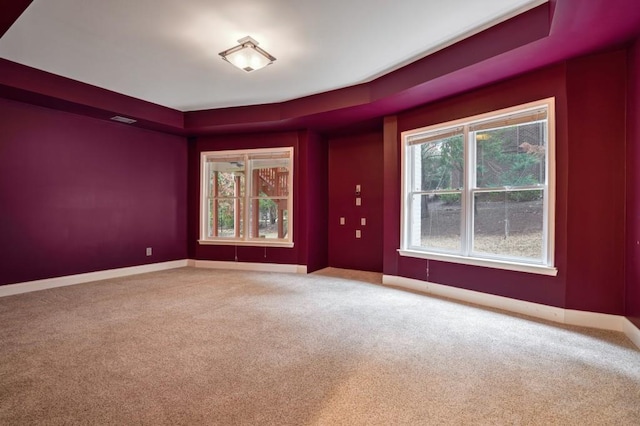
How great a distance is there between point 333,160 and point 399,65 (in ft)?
8.39

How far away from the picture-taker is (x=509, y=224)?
3.46 metres

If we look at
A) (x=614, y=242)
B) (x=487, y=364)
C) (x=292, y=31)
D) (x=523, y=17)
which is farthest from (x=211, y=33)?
(x=614, y=242)

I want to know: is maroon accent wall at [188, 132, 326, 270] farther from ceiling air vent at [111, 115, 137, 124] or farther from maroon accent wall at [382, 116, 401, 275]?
maroon accent wall at [382, 116, 401, 275]

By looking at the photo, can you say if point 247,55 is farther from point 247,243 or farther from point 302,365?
point 247,243

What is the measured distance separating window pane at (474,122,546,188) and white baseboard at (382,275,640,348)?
1.27 metres

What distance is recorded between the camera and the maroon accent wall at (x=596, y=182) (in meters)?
2.80

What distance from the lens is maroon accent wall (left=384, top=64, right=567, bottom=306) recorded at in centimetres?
301

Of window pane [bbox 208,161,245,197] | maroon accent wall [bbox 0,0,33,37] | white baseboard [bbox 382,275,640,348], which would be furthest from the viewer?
window pane [bbox 208,161,245,197]

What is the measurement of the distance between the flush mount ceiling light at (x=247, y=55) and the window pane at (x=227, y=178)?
2693mm

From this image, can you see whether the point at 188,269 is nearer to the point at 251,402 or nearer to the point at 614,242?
the point at 251,402

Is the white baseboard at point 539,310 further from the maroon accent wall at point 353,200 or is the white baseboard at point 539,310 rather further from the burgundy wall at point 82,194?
the burgundy wall at point 82,194

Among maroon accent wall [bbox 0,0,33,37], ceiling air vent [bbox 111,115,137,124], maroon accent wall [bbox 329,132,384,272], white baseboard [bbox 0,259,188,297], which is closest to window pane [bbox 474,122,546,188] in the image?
maroon accent wall [bbox 329,132,384,272]

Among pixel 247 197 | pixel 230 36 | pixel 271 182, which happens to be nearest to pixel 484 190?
Answer: pixel 230 36

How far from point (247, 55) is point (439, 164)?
8.93 feet
